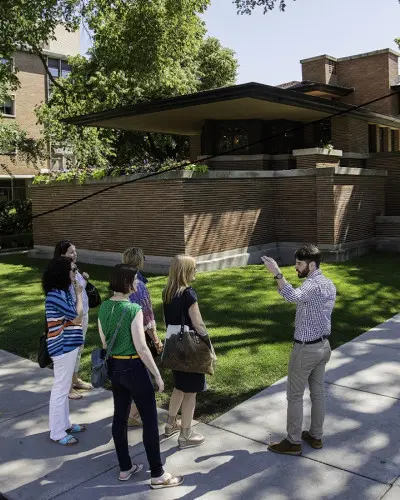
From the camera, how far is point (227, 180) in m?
15.2

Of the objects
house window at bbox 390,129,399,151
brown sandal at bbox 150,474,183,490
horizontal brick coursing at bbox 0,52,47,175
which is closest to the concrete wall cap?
house window at bbox 390,129,399,151

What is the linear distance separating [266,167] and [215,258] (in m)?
5.52

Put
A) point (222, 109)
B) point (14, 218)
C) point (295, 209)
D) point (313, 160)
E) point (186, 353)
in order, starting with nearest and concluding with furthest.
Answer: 1. point (186, 353)
2. point (313, 160)
3. point (295, 209)
4. point (222, 109)
5. point (14, 218)

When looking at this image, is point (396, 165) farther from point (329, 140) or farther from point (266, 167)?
point (266, 167)

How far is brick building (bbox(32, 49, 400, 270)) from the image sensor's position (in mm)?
14453

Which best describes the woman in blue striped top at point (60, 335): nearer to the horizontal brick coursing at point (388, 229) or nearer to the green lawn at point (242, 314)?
the green lawn at point (242, 314)

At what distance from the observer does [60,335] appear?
4.91 metres

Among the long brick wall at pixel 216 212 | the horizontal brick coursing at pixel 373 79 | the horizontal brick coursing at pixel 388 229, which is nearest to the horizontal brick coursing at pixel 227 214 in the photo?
the long brick wall at pixel 216 212

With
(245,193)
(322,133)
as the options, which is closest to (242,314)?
(245,193)

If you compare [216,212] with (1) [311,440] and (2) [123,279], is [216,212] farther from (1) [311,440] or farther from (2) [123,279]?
(2) [123,279]

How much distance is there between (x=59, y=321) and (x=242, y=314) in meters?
5.38

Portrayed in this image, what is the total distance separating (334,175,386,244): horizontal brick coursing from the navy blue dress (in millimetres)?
12063

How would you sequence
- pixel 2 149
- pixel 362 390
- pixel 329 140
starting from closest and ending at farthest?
1. pixel 362 390
2. pixel 329 140
3. pixel 2 149

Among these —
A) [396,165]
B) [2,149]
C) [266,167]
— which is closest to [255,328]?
[266,167]
